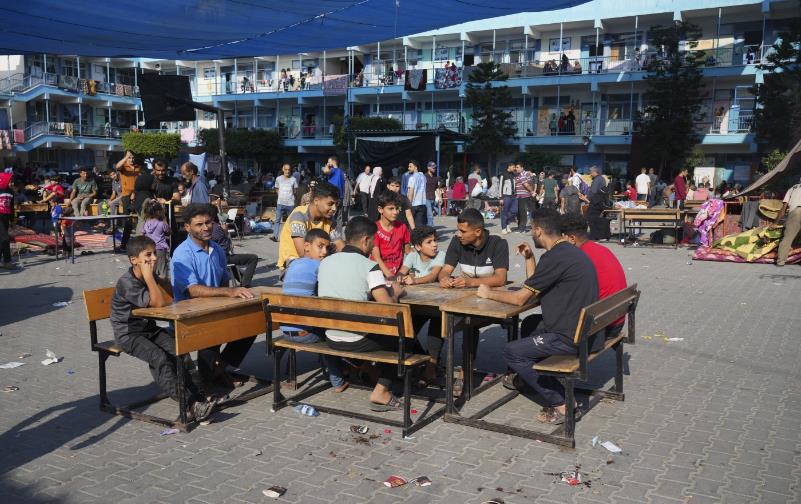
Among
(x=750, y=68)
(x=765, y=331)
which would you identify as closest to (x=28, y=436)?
(x=765, y=331)

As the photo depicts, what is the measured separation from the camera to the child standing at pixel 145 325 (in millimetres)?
5207

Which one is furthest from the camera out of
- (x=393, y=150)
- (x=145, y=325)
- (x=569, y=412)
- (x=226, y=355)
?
(x=393, y=150)

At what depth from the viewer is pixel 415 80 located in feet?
141

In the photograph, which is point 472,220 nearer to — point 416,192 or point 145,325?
point 145,325

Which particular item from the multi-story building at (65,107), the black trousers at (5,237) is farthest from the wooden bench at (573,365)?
the multi-story building at (65,107)

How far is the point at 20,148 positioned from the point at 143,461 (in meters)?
50.9

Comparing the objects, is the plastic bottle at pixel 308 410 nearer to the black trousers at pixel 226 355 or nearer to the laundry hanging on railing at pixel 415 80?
the black trousers at pixel 226 355

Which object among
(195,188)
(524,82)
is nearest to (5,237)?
(195,188)

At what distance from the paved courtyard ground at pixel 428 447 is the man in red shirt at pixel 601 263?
2.31ft

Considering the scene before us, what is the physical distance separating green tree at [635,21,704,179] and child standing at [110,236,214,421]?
33.5 m

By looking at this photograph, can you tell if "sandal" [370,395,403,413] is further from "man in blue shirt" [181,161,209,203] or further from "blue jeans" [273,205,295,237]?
"blue jeans" [273,205,295,237]

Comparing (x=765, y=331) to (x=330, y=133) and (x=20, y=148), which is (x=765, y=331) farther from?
(x=20, y=148)

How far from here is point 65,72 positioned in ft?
178

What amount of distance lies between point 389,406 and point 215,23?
4958mm
